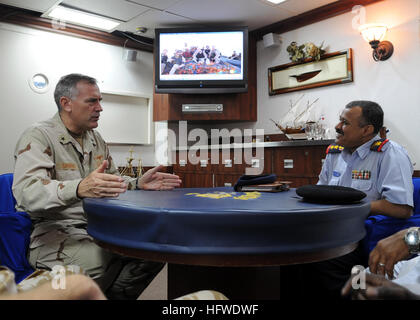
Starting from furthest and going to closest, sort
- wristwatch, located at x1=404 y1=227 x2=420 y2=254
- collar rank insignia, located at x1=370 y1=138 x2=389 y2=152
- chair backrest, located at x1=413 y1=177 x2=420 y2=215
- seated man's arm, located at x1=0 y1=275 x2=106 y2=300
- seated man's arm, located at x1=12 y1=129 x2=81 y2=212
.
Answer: collar rank insignia, located at x1=370 y1=138 x2=389 y2=152
chair backrest, located at x1=413 y1=177 x2=420 y2=215
seated man's arm, located at x1=12 y1=129 x2=81 y2=212
wristwatch, located at x1=404 y1=227 x2=420 y2=254
seated man's arm, located at x1=0 y1=275 x2=106 y2=300

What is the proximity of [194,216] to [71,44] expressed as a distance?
4874 mm

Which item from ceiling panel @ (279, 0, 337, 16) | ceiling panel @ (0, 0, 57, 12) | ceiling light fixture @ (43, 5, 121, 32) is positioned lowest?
ceiling light fixture @ (43, 5, 121, 32)

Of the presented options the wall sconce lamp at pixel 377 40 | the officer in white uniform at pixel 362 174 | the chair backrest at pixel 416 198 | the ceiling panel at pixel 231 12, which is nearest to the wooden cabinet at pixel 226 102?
the ceiling panel at pixel 231 12

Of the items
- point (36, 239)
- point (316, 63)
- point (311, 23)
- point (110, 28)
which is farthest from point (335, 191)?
point (110, 28)

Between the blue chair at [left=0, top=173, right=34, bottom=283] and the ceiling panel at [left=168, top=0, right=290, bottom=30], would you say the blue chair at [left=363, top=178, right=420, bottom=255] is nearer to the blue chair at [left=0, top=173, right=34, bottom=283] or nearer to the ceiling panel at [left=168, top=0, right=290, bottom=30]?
the blue chair at [left=0, top=173, right=34, bottom=283]

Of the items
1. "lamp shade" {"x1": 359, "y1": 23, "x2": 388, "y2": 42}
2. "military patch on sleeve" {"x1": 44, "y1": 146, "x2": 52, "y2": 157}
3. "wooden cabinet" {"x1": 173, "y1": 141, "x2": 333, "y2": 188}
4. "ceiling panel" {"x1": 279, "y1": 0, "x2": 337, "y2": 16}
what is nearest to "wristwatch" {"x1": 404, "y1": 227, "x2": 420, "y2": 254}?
"military patch on sleeve" {"x1": 44, "y1": 146, "x2": 52, "y2": 157}

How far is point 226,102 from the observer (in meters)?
5.16

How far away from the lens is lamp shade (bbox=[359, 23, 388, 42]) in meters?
3.70

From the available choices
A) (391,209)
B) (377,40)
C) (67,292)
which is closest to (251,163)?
(377,40)

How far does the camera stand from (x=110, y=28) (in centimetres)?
504

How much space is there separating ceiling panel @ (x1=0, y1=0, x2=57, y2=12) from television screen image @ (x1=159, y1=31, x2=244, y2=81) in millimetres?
1460

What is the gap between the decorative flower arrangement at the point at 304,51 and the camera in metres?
4.36

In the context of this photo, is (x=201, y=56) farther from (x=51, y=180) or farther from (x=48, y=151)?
(x=51, y=180)

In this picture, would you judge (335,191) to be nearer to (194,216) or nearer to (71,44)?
(194,216)
